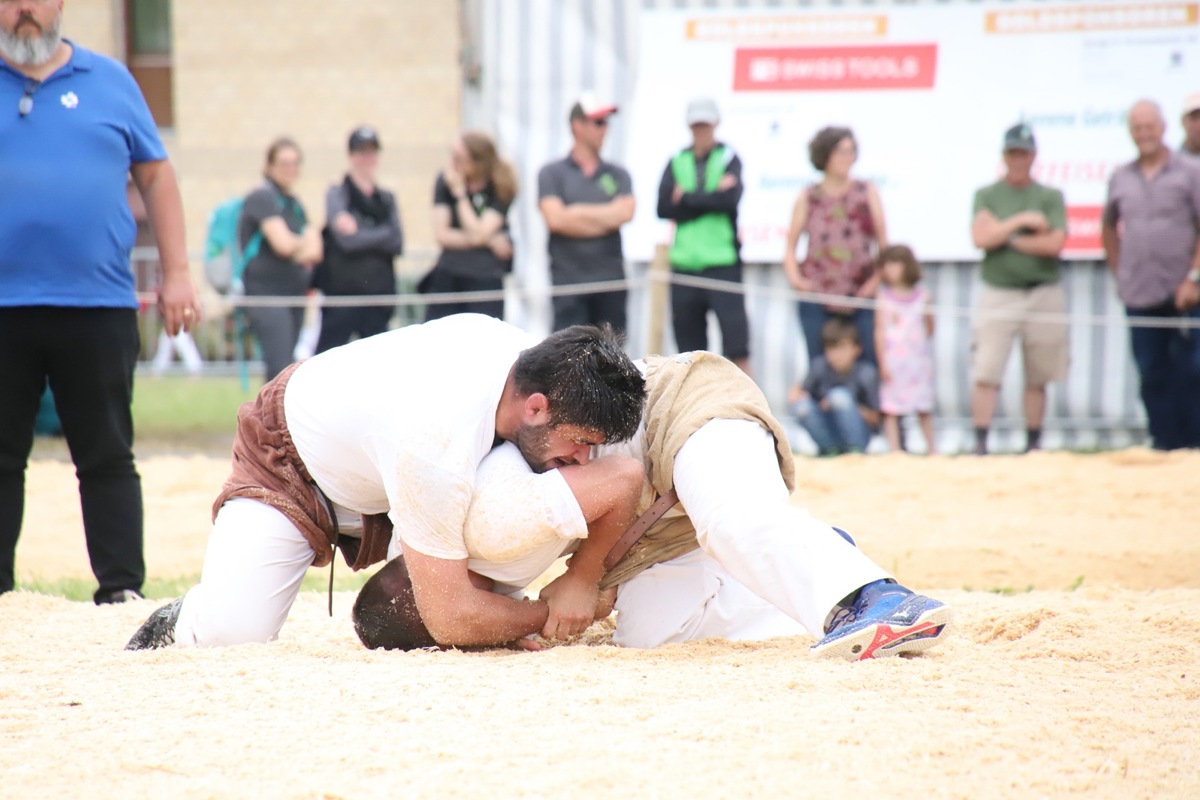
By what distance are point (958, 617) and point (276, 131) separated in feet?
46.7

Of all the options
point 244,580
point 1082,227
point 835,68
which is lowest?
point 244,580

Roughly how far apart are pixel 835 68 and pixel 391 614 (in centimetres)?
605

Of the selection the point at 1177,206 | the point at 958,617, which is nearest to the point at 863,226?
the point at 1177,206

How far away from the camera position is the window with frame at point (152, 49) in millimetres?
17078

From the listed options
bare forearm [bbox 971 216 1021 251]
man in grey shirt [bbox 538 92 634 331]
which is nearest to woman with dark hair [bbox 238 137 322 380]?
man in grey shirt [bbox 538 92 634 331]

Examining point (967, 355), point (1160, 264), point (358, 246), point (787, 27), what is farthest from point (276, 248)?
point (1160, 264)

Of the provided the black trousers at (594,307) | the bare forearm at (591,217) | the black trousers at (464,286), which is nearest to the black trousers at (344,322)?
the black trousers at (464,286)

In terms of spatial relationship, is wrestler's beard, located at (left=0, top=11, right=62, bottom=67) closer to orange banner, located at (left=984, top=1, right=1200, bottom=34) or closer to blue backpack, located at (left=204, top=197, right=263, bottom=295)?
blue backpack, located at (left=204, top=197, right=263, bottom=295)

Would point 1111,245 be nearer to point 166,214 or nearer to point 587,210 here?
point 587,210

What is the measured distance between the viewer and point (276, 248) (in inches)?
312

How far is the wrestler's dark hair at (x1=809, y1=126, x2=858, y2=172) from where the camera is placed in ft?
24.7

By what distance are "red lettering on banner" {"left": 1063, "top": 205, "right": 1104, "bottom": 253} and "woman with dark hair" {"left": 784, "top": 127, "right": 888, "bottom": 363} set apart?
1370 mm

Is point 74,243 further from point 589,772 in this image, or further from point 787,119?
point 787,119

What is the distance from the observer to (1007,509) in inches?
235
